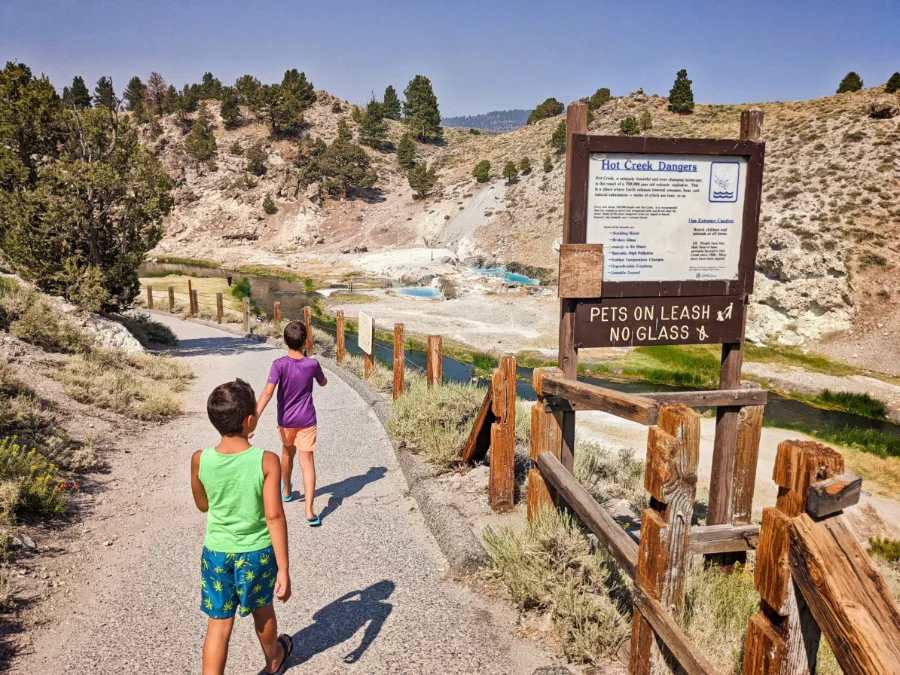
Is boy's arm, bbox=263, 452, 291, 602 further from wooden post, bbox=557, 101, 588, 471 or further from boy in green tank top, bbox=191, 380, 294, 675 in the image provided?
wooden post, bbox=557, 101, 588, 471

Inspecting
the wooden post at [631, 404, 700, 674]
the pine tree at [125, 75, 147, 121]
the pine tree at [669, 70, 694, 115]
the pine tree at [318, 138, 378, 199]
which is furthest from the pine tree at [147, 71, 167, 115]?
the wooden post at [631, 404, 700, 674]

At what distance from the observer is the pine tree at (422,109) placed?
88.6 metres

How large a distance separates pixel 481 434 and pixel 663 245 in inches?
105

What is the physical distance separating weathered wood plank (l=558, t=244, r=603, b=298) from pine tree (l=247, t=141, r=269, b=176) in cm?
7529

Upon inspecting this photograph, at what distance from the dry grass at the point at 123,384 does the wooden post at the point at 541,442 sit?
6.99 m

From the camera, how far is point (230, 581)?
2.99 metres

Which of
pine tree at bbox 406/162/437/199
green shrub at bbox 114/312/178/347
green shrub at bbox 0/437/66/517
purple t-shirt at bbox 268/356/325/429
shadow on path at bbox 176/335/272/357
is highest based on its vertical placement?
pine tree at bbox 406/162/437/199

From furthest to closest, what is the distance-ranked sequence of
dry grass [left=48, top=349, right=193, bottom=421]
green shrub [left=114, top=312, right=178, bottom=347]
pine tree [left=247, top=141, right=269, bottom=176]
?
pine tree [left=247, top=141, right=269, bottom=176] → green shrub [left=114, top=312, right=178, bottom=347] → dry grass [left=48, top=349, right=193, bottom=421]

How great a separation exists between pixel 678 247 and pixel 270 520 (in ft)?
11.0

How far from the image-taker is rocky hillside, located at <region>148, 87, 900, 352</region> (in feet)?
93.7

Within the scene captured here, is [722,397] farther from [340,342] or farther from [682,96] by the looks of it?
[682,96]

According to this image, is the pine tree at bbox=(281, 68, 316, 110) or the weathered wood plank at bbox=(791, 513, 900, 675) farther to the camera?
the pine tree at bbox=(281, 68, 316, 110)

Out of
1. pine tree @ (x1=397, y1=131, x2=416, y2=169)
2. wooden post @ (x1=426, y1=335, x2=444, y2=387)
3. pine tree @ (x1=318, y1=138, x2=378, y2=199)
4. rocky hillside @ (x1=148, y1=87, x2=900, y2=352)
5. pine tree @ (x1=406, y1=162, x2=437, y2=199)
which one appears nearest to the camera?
wooden post @ (x1=426, y1=335, x2=444, y2=387)

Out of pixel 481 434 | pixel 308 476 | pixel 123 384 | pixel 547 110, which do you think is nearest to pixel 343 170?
pixel 547 110
